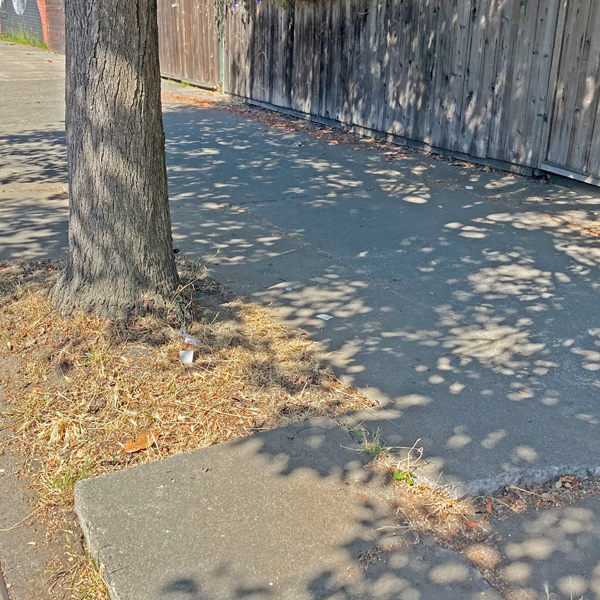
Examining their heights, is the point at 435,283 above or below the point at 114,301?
below

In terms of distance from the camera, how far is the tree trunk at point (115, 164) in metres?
4.10

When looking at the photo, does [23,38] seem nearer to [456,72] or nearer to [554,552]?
[456,72]

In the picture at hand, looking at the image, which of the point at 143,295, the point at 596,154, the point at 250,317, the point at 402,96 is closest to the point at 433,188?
the point at 596,154

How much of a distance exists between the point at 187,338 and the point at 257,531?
171cm

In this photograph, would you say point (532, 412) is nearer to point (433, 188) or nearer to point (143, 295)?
point (143, 295)

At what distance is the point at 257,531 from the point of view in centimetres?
285

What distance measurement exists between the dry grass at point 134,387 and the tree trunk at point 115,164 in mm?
239

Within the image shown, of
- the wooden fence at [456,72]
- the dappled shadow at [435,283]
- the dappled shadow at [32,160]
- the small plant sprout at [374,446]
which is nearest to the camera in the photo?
the small plant sprout at [374,446]

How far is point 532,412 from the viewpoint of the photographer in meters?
3.84

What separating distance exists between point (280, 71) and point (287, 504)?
11.1m

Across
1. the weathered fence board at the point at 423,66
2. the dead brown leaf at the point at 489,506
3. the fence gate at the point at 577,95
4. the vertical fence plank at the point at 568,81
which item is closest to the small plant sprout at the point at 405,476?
the dead brown leaf at the point at 489,506

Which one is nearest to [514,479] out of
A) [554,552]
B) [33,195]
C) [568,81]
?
[554,552]

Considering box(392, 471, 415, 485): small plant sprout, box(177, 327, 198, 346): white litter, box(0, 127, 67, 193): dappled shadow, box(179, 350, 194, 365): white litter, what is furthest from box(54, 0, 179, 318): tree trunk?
box(0, 127, 67, 193): dappled shadow

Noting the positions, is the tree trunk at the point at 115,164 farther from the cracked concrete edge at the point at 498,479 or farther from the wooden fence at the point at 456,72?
the wooden fence at the point at 456,72
